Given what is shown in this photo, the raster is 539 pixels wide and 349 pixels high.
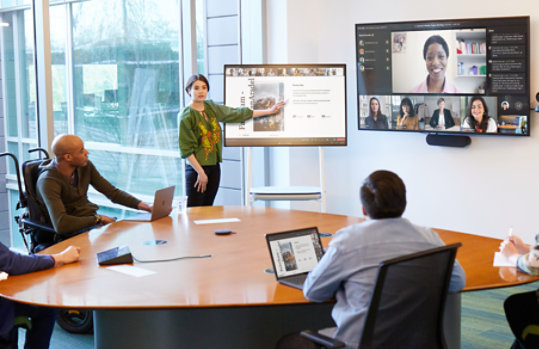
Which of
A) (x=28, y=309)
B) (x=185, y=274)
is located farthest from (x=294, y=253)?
(x=28, y=309)

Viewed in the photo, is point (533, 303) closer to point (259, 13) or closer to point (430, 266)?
point (430, 266)

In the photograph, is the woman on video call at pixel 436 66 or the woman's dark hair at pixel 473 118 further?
the woman on video call at pixel 436 66

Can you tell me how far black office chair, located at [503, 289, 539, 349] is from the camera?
→ 2955mm

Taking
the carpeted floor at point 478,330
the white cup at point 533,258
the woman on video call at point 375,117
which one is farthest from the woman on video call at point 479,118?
the white cup at point 533,258

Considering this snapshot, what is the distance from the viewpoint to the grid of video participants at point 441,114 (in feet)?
18.5

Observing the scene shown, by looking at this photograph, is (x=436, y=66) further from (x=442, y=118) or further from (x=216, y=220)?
(x=216, y=220)

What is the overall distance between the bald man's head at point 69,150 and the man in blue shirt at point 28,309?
41.2 inches

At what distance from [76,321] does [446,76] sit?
3658 millimetres

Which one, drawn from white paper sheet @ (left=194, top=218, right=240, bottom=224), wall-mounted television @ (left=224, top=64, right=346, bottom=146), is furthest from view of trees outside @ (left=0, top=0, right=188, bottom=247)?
white paper sheet @ (left=194, top=218, right=240, bottom=224)

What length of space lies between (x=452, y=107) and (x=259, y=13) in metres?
2.21

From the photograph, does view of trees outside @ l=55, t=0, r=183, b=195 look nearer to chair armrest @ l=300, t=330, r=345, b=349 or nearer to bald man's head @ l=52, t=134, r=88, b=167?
bald man's head @ l=52, t=134, r=88, b=167

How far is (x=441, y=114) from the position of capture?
19.8 feet

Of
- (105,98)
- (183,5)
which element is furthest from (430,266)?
(183,5)

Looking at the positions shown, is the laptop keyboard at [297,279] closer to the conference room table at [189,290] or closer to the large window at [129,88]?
the conference room table at [189,290]
